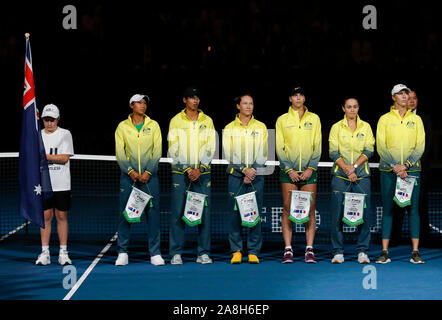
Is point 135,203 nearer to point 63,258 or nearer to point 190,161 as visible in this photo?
point 190,161

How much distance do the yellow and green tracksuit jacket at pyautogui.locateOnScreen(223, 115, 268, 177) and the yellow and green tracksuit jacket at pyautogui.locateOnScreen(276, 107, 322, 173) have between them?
0.23 meters

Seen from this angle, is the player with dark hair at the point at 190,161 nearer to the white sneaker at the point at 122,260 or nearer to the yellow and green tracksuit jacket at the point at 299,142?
the white sneaker at the point at 122,260

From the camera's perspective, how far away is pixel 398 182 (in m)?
9.45

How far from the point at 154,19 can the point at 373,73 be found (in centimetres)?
555

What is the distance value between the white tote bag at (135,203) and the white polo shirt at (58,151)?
818 millimetres

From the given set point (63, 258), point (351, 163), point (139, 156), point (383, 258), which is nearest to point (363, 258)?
point (383, 258)

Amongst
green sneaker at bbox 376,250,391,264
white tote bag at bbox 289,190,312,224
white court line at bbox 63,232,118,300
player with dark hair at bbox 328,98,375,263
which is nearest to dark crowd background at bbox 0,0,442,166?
white court line at bbox 63,232,118,300

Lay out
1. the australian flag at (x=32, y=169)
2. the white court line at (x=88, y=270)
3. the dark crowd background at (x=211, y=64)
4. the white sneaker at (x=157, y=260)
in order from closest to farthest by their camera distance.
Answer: the white court line at (x=88, y=270) < the australian flag at (x=32, y=169) < the white sneaker at (x=157, y=260) < the dark crowd background at (x=211, y=64)

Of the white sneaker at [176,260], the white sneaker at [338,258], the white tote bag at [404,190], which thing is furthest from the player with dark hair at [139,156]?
the white tote bag at [404,190]

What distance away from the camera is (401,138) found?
9.38 m

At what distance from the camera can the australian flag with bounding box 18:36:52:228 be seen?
9008mm

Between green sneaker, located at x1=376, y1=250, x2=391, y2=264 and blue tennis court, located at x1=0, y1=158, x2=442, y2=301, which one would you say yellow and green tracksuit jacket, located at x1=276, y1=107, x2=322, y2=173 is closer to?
blue tennis court, located at x1=0, y1=158, x2=442, y2=301

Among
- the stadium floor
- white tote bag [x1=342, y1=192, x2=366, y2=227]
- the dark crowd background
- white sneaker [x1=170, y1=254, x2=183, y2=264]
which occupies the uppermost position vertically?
the dark crowd background

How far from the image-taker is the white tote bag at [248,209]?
9.43m
